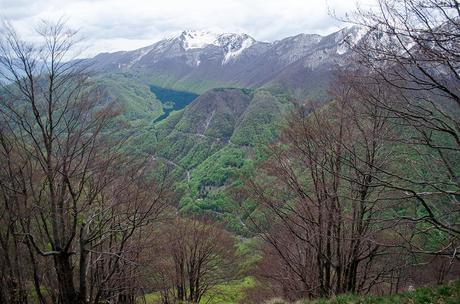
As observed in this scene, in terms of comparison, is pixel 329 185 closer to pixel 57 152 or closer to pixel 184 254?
pixel 57 152

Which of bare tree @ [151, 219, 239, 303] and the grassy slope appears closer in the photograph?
the grassy slope

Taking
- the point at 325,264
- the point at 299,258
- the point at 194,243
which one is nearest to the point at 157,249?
the point at 194,243

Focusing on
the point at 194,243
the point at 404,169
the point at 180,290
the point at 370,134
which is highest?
the point at 370,134

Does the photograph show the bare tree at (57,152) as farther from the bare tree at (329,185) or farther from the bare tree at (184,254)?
the bare tree at (184,254)

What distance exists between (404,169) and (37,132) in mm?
11320

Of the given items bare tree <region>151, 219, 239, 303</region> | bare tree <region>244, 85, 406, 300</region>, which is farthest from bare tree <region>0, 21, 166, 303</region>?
bare tree <region>151, 219, 239, 303</region>

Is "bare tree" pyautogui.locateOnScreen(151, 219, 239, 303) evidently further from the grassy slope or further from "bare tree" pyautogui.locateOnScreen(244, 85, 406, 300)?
the grassy slope

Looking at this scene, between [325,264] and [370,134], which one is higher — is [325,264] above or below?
below

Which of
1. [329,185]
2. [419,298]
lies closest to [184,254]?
[329,185]

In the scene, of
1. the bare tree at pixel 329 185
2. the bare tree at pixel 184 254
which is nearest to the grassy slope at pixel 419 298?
the bare tree at pixel 329 185

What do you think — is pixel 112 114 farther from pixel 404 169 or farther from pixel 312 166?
pixel 404 169

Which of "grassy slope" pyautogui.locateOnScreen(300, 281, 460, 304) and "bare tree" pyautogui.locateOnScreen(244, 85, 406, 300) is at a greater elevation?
"bare tree" pyautogui.locateOnScreen(244, 85, 406, 300)

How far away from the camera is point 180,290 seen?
27594 millimetres

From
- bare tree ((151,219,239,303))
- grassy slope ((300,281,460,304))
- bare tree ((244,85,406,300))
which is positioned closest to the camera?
grassy slope ((300,281,460,304))
